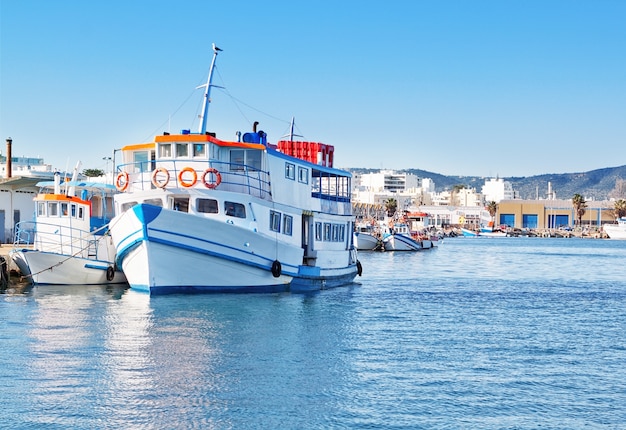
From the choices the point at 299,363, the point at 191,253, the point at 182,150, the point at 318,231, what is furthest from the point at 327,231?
the point at 299,363

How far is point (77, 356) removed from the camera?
781 inches

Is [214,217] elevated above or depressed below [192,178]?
below

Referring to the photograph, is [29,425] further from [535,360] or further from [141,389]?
[535,360]

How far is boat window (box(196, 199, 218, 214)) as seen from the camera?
31141mm

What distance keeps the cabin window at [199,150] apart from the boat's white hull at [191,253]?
3.64 meters

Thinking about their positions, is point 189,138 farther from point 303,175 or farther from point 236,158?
point 303,175

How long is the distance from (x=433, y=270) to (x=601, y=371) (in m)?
41.3

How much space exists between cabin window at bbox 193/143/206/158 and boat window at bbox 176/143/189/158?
310 millimetres

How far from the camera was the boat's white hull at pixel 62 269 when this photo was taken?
114 ft

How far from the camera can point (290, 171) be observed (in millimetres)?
35250

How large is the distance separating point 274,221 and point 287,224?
1.29 m

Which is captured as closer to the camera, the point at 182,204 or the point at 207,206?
the point at 207,206

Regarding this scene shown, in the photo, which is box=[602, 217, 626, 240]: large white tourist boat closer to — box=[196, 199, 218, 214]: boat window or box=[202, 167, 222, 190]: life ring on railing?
box=[196, 199, 218, 214]: boat window

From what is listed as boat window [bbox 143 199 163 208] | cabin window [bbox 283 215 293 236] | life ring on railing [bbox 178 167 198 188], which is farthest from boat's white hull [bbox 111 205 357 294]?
A: life ring on railing [bbox 178 167 198 188]
